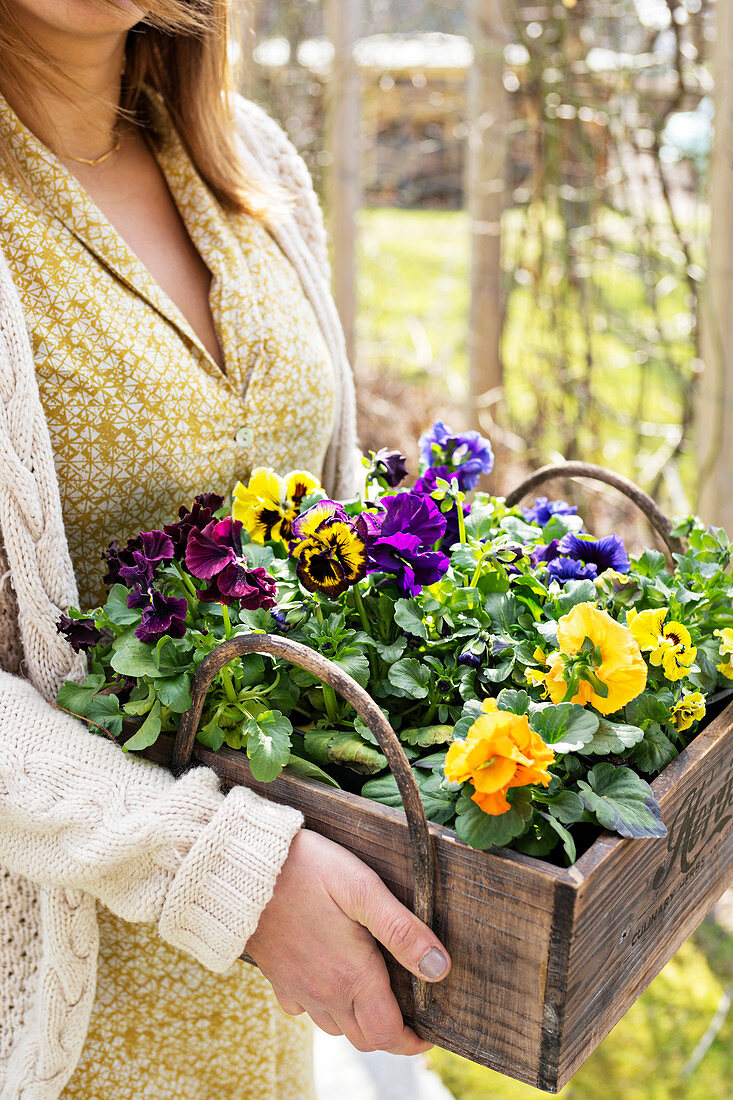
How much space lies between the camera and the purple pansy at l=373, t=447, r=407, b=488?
3.31ft

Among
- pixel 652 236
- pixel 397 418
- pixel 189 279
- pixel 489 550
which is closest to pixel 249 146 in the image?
pixel 189 279

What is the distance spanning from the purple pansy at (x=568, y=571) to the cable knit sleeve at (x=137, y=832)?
0.33 meters

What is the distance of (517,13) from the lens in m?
2.34

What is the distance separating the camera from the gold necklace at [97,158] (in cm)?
113

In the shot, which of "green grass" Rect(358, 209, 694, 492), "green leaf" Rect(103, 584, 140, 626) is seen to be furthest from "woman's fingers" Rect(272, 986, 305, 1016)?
"green grass" Rect(358, 209, 694, 492)

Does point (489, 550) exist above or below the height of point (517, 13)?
below

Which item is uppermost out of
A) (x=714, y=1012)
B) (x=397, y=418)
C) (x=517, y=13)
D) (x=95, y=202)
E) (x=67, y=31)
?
(x=517, y=13)

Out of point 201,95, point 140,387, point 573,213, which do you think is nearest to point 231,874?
point 140,387

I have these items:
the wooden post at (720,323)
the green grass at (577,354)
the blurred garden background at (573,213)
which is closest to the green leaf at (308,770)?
the blurred garden background at (573,213)

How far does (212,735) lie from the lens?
84 cm

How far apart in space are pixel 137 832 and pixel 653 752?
0.43 meters

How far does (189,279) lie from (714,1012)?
187 centimetres

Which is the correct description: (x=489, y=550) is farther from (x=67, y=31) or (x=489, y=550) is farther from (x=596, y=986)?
(x=67, y=31)

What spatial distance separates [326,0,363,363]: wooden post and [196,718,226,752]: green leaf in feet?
6.44
